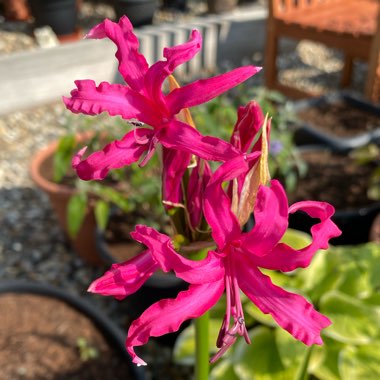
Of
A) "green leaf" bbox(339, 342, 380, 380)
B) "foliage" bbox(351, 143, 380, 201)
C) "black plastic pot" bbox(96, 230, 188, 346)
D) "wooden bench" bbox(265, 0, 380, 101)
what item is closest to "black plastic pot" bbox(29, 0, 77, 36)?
"wooden bench" bbox(265, 0, 380, 101)

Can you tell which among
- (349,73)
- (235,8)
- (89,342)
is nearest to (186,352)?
(89,342)

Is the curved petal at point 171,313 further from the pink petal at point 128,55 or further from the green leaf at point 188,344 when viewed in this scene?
the green leaf at point 188,344

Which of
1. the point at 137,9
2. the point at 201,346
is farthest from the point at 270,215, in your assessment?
the point at 137,9

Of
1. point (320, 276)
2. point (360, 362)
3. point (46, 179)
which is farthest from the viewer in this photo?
point (46, 179)

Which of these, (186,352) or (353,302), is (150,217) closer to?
(186,352)

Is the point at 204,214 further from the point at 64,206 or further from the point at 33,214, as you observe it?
the point at 33,214
